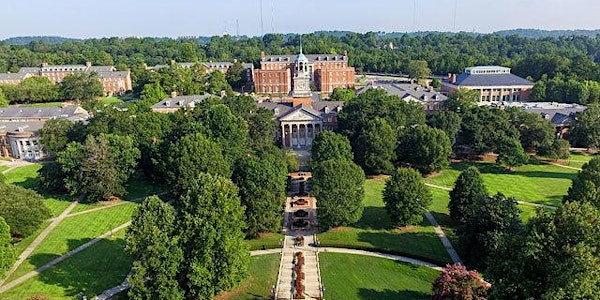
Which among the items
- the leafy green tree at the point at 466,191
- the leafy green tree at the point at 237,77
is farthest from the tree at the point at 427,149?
the leafy green tree at the point at 237,77

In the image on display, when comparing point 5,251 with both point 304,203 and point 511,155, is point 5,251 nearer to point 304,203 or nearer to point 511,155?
point 304,203

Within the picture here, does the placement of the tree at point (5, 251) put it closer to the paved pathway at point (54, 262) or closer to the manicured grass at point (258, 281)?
the paved pathway at point (54, 262)


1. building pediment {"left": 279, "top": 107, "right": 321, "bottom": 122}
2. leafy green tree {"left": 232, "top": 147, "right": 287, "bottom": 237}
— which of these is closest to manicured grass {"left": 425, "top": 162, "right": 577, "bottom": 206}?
leafy green tree {"left": 232, "top": 147, "right": 287, "bottom": 237}

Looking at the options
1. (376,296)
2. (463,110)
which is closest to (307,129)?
(463,110)

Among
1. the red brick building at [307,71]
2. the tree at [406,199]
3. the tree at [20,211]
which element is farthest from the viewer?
the red brick building at [307,71]

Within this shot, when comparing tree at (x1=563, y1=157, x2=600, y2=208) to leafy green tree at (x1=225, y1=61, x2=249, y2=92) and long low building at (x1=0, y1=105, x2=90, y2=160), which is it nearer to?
long low building at (x1=0, y1=105, x2=90, y2=160)

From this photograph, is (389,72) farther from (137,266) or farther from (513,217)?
(137,266)

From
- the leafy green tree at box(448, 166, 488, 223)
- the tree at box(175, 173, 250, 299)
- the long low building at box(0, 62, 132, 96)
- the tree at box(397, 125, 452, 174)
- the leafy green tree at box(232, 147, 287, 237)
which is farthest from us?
the long low building at box(0, 62, 132, 96)
